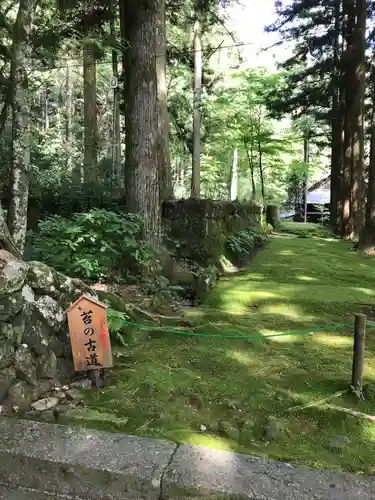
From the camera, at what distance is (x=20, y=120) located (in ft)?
13.4

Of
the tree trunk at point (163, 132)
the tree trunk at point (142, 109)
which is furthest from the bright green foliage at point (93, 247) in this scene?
the tree trunk at point (163, 132)

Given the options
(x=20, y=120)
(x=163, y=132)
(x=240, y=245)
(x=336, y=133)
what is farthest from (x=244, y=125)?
(x=20, y=120)

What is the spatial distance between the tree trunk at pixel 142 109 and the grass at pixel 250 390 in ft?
6.78

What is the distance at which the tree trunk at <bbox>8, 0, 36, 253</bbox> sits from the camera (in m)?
4.01

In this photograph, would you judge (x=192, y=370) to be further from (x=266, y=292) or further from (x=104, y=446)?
(x=266, y=292)

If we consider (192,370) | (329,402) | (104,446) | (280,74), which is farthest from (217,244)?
(280,74)

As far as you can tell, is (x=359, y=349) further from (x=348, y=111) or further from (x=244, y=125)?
(x=244, y=125)

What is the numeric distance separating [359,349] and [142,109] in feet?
15.7

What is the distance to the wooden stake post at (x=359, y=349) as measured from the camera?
300 centimetres

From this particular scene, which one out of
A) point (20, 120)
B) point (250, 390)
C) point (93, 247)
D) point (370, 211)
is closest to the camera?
point (250, 390)

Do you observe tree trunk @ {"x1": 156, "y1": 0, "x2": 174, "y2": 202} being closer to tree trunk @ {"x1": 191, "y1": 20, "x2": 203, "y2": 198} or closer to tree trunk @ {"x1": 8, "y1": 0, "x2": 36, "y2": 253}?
tree trunk @ {"x1": 8, "y1": 0, "x2": 36, "y2": 253}

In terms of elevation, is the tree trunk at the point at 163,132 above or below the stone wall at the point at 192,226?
above

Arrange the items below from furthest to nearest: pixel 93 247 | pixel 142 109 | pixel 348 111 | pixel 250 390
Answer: pixel 348 111 → pixel 142 109 → pixel 93 247 → pixel 250 390

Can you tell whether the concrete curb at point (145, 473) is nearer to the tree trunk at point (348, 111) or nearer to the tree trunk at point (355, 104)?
the tree trunk at point (355, 104)
